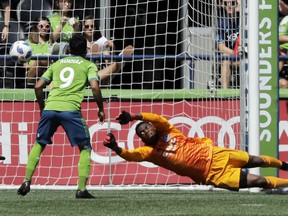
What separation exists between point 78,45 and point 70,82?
45 cm

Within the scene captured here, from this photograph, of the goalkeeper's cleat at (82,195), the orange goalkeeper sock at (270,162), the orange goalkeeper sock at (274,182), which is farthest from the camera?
the orange goalkeeper sock at (270,162)

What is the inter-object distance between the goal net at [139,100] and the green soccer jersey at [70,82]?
2.57 meters

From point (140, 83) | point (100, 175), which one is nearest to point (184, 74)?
point (140, 83)

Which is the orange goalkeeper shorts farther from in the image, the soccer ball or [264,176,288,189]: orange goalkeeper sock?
the soccer ball

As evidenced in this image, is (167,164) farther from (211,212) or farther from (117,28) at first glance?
(117,28)

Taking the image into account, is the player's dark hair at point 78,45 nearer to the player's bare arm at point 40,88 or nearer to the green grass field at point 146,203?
the player's bare arm at point 40,88

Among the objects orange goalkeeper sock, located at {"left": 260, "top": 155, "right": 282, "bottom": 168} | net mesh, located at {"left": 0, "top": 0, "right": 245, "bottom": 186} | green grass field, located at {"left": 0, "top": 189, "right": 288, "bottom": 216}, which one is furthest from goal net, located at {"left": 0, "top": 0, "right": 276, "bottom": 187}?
orange goalkeeper sock, located at {"left": 260, "top": 155, "right": 282, "bottom": 168}

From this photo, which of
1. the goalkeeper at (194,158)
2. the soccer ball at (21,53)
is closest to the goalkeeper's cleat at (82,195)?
the goalkeeper at (194,158)

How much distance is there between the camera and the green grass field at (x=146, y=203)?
10.3m

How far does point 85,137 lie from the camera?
12.4 m

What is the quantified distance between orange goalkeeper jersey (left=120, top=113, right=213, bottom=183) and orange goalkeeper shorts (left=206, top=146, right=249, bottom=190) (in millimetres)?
71

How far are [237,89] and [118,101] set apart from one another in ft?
5.77

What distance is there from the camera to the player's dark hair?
12508 mm

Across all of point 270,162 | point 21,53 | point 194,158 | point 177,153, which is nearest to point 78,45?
point 177,153
